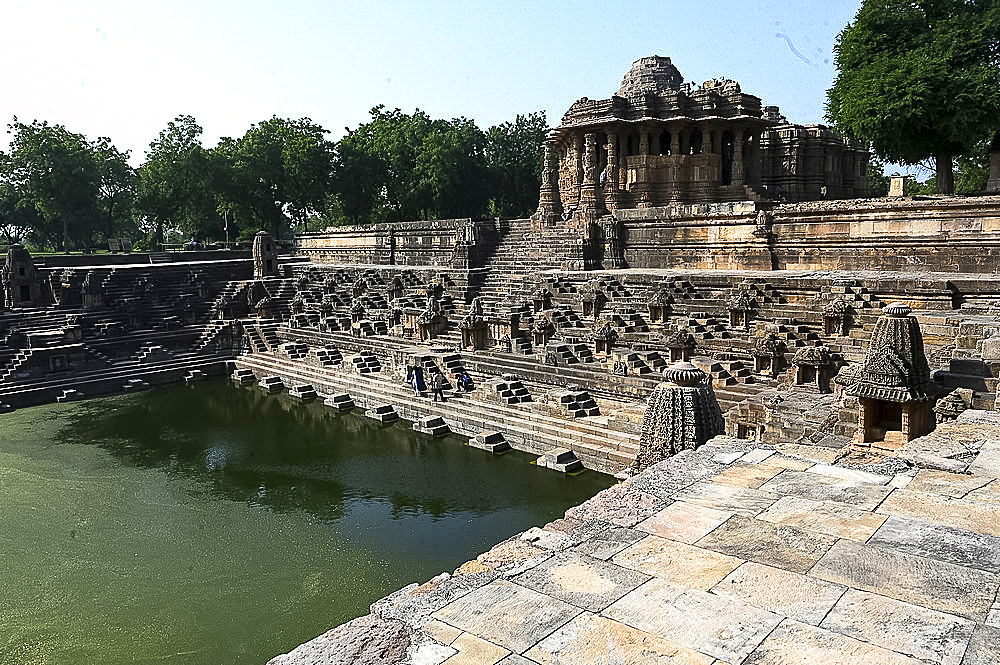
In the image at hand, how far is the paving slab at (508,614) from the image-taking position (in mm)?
4426

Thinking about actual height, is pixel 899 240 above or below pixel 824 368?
above

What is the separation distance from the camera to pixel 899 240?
68.3 feet

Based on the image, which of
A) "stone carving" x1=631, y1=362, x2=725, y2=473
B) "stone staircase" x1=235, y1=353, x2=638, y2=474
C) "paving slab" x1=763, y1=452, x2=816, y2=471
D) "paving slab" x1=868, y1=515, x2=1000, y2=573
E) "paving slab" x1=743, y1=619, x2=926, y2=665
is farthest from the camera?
"stone staircase" x1=235, y1=353, x2=638, y2=474

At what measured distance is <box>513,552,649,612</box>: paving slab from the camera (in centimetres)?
481

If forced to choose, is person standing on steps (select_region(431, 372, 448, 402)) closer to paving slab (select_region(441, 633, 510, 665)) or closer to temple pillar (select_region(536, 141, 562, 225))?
paving slab (select_region(441, 633, 510, 665))

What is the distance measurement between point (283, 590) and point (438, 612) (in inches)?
234

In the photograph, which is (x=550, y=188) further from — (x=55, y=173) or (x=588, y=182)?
(x=55, y=173)

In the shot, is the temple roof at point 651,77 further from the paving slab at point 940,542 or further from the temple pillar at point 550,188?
the paving slab at point 940,542

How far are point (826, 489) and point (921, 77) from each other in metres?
21.9

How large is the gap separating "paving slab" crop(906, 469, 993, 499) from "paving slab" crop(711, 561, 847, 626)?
7.28 ft

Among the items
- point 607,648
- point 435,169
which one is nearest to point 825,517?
point 607,648

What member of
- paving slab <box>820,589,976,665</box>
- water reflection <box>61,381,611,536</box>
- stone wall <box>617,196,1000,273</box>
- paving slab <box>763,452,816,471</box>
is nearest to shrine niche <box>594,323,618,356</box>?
water reflection <box>61,381,611,536</box>

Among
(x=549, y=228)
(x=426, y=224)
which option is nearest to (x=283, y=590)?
(x=549, y=228)

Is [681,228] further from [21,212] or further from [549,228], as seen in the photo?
[21,212]
